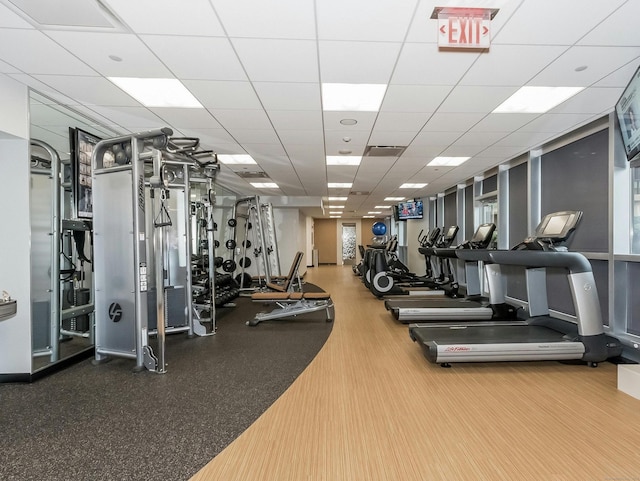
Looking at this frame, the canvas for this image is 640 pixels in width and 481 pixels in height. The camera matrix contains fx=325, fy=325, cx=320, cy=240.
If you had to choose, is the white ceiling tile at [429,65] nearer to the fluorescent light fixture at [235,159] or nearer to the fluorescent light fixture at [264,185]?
the fluorescent light fixture at [235,159]

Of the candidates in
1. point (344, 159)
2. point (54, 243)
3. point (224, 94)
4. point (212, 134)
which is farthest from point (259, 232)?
point (224, 94)

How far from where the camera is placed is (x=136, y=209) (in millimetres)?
3283

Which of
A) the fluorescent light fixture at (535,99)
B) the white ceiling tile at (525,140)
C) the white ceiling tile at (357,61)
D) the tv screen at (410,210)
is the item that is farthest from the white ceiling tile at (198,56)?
the tv screen at (410,210)

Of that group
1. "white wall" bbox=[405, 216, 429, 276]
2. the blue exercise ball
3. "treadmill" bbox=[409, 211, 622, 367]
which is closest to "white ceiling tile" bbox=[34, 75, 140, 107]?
"treadmill" bbox=[409, 211, 622, 367]

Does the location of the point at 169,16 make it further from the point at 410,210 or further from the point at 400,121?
the point at 410,210

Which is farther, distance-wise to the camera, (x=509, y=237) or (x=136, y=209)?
(x=509, y=237)

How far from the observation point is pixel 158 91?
333 centimetres

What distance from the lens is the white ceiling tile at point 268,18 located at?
81.5 inches

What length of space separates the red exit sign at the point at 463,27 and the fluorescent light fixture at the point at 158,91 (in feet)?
7.78

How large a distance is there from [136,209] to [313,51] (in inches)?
89.4

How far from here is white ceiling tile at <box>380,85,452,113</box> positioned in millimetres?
3176

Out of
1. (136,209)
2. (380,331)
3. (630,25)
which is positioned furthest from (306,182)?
(630,25)

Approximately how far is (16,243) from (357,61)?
3.57 metres

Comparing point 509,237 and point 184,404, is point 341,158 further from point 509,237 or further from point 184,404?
point 184,404
